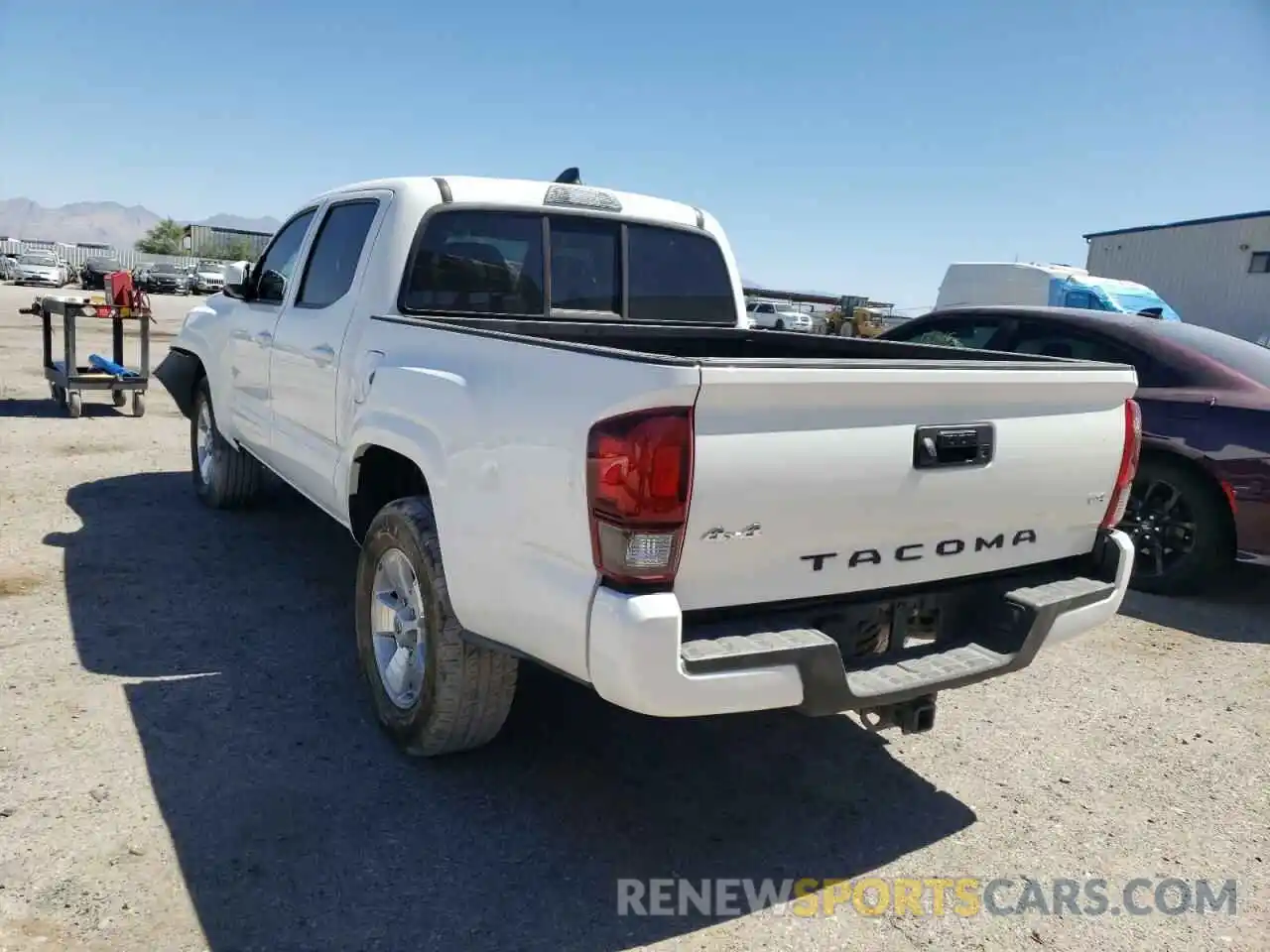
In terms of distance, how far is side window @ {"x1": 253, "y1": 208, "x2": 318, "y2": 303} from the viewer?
512 centimetres

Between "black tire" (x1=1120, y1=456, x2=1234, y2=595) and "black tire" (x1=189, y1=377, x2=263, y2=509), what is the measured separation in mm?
5458

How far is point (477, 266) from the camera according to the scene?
4.22 m

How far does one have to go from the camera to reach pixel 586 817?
310 cm

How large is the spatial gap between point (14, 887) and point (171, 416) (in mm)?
8582

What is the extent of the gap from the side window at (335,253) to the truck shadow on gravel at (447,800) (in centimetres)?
156

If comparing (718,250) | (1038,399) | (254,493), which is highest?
(718,250)

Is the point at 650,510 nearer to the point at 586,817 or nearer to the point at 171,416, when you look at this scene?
the point at 586,817

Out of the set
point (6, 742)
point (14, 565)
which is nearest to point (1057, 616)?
point (6, 742)

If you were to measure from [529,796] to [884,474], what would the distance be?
158cm

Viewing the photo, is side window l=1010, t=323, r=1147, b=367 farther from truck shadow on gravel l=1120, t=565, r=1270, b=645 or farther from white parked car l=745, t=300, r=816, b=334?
white parked car l=745, t=300, r=816, b=334

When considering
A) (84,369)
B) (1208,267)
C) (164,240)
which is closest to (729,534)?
(84,369)

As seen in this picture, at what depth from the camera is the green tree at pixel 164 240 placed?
78.1m

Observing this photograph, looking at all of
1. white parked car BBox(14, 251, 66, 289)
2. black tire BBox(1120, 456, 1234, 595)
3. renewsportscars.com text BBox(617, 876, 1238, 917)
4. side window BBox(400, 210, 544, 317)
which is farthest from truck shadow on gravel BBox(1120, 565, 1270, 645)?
white parked car BBox(14, 251, 66, 289)

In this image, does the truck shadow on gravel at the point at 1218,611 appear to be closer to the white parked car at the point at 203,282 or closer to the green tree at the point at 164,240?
the white parked car at the point at 203,282
